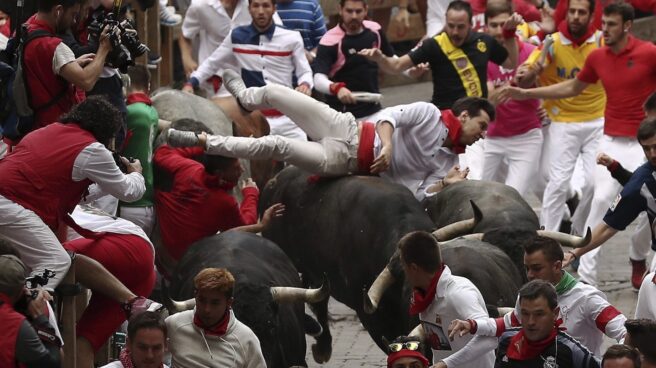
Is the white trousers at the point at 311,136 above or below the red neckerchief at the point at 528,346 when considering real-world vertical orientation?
below

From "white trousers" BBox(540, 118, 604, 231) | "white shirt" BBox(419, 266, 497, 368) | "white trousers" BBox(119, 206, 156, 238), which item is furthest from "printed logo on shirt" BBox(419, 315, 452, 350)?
"white trousers" BBox(540, 118, 604, 231)

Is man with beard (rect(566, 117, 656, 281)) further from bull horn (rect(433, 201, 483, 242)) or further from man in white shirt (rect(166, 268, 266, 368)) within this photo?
man in white shirt (rect(166, 268, 266, 368))

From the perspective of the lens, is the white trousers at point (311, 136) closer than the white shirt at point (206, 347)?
No

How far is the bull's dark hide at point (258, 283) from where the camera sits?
11.2m

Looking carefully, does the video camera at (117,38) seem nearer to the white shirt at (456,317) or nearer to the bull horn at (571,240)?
the white shirt at (456,317)

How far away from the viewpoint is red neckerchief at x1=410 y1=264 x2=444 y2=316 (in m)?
10.1

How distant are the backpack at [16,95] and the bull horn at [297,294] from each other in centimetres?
189

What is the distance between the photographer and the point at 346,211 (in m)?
13.6

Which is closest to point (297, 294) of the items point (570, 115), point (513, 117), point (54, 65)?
point (54, 65)

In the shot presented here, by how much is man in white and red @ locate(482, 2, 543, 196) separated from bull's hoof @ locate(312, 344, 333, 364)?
3.27 meters

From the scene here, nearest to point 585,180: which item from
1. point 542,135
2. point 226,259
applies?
point 542,135

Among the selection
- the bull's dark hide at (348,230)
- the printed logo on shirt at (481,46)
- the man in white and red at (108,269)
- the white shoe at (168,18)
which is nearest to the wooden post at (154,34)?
the white shoe at (168,18)

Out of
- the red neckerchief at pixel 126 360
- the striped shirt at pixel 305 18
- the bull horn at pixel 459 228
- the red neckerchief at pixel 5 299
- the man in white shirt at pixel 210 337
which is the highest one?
the red neckerchief at pixel 5 299

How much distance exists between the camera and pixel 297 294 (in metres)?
11.4
